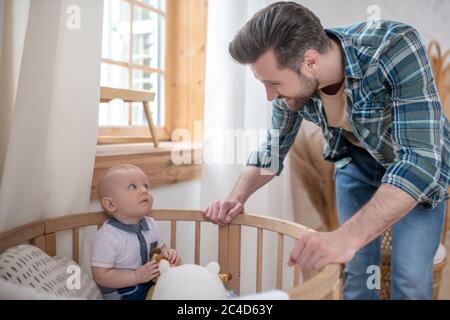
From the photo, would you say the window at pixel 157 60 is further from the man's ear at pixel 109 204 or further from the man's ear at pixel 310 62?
the man's ear at pixel 310 62

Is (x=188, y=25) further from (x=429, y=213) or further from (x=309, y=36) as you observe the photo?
(x=429, y=213)

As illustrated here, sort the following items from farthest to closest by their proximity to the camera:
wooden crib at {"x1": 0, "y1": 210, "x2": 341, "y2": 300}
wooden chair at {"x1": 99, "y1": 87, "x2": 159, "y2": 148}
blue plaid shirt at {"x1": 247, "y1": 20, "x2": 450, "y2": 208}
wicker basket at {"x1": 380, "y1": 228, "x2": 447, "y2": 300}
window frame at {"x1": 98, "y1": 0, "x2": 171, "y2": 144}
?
window frame at {"x1": 98, "y1": 0, "x2": 171, "y2": 144} → wicker basket at {"x1": 380, "y1": 228, "x2": 447, "y2": 300} → wooden chair at {"x1": 99, "y1": 87, "x2": 159, "y2": 148} → blue plaid shirt at {"x1": 247, "y1": 20, "x2": 450, "y2": 208} → wooden crib at {"x1": 0, "y1": 210, "x2": 341, "y2": 300}

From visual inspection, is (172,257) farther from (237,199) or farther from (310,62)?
(310,62)

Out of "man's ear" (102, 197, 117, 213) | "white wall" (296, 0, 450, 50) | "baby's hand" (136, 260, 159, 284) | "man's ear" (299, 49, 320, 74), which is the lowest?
"baby's hand" (136, 260, 159, 284)

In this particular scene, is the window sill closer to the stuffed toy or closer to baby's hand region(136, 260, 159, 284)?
baby's hand region(136, 260, 159, 284)

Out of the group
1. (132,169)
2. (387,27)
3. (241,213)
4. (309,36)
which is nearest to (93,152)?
(132,169)

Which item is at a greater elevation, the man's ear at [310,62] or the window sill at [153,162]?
the man's ear at [310,62]

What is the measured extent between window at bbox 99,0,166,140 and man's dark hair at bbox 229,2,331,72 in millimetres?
723

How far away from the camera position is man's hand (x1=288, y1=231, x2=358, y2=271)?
610 mm

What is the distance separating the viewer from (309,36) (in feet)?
2.58

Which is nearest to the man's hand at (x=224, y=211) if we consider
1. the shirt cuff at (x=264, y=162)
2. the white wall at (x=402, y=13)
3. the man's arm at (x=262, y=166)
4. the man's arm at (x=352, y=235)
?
the man's arm at (x=262, y=166)

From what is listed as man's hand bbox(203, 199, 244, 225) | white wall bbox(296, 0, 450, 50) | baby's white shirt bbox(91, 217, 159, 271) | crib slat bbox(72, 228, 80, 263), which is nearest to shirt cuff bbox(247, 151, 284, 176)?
man's hand bbox(203, 199, 244, 225)

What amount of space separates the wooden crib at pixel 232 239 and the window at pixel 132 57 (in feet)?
1.74

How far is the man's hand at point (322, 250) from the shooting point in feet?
2.00
